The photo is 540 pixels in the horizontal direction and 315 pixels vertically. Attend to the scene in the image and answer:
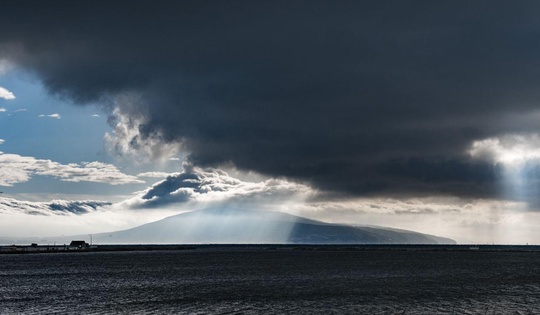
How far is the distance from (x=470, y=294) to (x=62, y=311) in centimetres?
5462

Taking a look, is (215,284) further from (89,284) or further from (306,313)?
(306,313)

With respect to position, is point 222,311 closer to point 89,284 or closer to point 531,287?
point 89,284

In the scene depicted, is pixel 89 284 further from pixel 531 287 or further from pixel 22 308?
pixel 531 287

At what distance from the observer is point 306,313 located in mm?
63500

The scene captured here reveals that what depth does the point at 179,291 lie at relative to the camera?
89688 millimetres

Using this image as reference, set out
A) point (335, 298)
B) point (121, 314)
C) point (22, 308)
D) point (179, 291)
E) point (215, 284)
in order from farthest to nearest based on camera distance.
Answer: point (215, 284) < point (179, 291) < point (335, 298) < point (22, 308) < point (121, 314)

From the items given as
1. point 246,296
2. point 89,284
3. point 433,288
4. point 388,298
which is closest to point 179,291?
point 246,296

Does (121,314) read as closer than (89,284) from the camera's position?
Yes

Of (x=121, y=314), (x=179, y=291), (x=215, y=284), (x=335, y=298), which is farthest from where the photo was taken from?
(x=215, y=284)

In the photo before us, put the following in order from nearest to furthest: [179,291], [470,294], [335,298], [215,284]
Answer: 1. [335,298]
2. [470,294]
3. [179,291]
4. [215,284]

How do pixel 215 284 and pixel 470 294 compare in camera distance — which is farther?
pixel 215 284

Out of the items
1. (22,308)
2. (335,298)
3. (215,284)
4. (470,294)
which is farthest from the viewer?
(215,284)

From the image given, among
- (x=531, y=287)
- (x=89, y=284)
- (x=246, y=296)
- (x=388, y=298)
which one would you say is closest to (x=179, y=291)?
(x=246, y=296)

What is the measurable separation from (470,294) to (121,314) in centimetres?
4889
